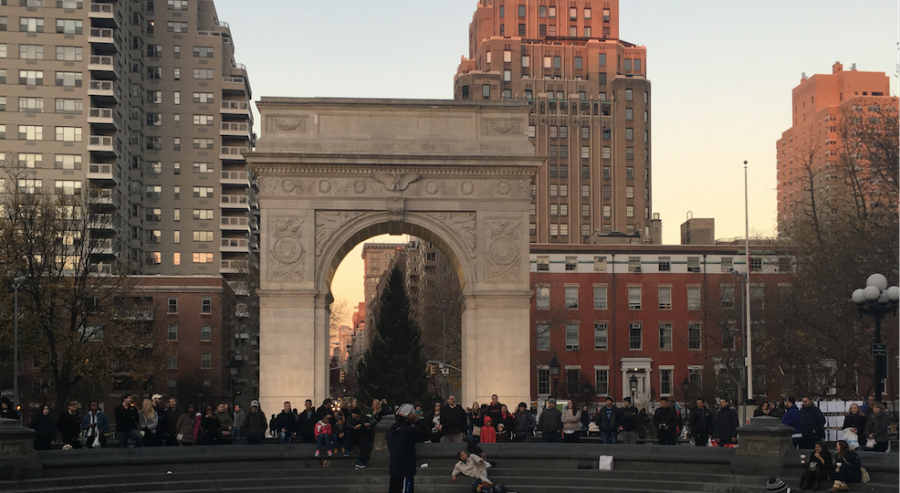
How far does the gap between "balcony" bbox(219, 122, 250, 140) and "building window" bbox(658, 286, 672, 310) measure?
43.7 m

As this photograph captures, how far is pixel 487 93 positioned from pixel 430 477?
86.5m

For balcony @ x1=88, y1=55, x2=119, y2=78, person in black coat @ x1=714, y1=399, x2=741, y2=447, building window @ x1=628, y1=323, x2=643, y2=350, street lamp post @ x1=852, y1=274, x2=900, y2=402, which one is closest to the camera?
street lamp post @ x1=852, y1=274, x2=900, y2=402

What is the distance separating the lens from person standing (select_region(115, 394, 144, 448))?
25.2 meters

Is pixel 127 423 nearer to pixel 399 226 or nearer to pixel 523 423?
pixel 523 423

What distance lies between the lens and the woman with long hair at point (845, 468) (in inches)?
802

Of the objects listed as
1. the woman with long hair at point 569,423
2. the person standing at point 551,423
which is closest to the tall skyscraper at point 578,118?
the woman with long hair at point 569,423

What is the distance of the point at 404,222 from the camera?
3888 cm

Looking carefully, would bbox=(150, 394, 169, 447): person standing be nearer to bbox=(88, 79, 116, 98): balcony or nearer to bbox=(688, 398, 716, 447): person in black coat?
bbox=(688, 398, 716, 447): person in black coat

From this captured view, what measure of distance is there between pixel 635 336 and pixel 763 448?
46.6 metres

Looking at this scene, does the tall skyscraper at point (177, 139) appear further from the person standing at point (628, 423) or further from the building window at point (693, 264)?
the person standing at point (628, 423)

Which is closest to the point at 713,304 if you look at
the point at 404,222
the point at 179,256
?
the point at 404,222

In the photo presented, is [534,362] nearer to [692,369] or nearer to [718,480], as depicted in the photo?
[692,369]

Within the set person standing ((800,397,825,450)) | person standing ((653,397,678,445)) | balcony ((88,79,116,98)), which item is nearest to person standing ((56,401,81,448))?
person standing ((653,397,678,445))

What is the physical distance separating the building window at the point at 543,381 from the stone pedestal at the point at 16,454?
48.5m
